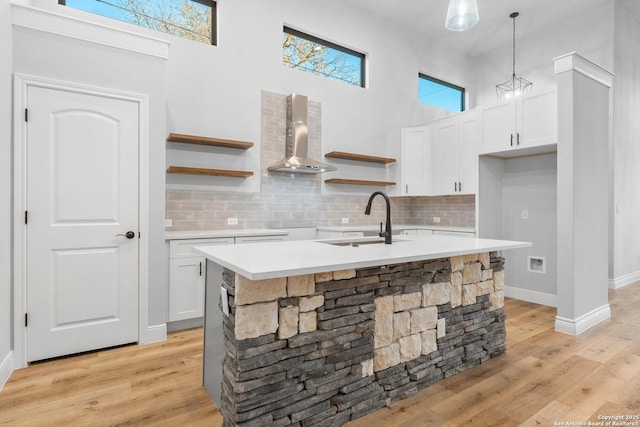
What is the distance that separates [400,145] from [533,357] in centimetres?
347

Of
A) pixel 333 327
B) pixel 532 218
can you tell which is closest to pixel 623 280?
pixel 532 218

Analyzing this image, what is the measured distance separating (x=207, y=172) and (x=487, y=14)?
4.70 m

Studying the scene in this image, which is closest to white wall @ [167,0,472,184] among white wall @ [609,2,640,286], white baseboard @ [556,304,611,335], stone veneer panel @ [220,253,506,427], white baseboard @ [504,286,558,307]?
white wall @ [609,2,640,286]

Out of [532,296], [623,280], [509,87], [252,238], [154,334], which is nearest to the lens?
[154,334]

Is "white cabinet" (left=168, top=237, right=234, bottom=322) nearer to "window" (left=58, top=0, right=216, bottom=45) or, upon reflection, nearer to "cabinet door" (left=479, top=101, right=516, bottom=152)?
"window" (left=58, top=0, right=216, bottom=45)

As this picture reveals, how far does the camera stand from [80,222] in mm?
2688

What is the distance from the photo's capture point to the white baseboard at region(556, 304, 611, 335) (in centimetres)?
314

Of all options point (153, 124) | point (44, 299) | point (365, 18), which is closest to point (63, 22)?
point (153, 124)

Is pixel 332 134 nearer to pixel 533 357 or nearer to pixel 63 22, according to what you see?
pixel 63 22

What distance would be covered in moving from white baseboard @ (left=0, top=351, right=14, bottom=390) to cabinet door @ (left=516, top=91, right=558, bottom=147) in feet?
16.2

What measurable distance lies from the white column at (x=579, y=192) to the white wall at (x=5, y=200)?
14.5 feet

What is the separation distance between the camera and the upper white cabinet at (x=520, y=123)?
3615 millimetres

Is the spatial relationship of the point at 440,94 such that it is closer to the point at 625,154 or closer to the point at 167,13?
the point at 625,154

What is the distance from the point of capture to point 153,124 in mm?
2979
